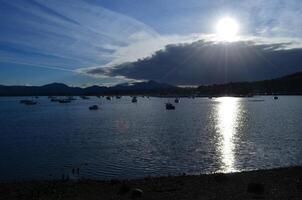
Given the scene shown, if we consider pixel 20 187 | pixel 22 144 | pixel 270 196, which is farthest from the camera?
pixel 22 144

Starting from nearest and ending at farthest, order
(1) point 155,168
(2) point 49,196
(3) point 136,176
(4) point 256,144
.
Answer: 1. (2) point 49,196
2. (3) point 136,176
3. (1) point 155,168
4. (4) point 256,144

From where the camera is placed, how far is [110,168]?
32062 millimetres

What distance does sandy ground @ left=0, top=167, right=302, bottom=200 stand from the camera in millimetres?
18484

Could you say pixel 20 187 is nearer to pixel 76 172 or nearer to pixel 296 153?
pixel 76 172

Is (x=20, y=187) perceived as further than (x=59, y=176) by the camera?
No

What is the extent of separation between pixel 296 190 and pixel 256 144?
2728 cm

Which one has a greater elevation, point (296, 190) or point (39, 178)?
point (296, 190)

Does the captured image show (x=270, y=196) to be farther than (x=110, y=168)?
No

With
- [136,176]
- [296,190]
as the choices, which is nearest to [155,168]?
[136,176]

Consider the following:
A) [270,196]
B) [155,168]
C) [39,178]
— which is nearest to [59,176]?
[39,178]

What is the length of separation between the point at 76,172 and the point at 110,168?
2.98 m

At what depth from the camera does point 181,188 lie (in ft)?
67.5

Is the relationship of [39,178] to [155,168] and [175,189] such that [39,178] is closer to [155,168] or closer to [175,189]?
[155,168]

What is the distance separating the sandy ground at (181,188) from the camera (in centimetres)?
1848
